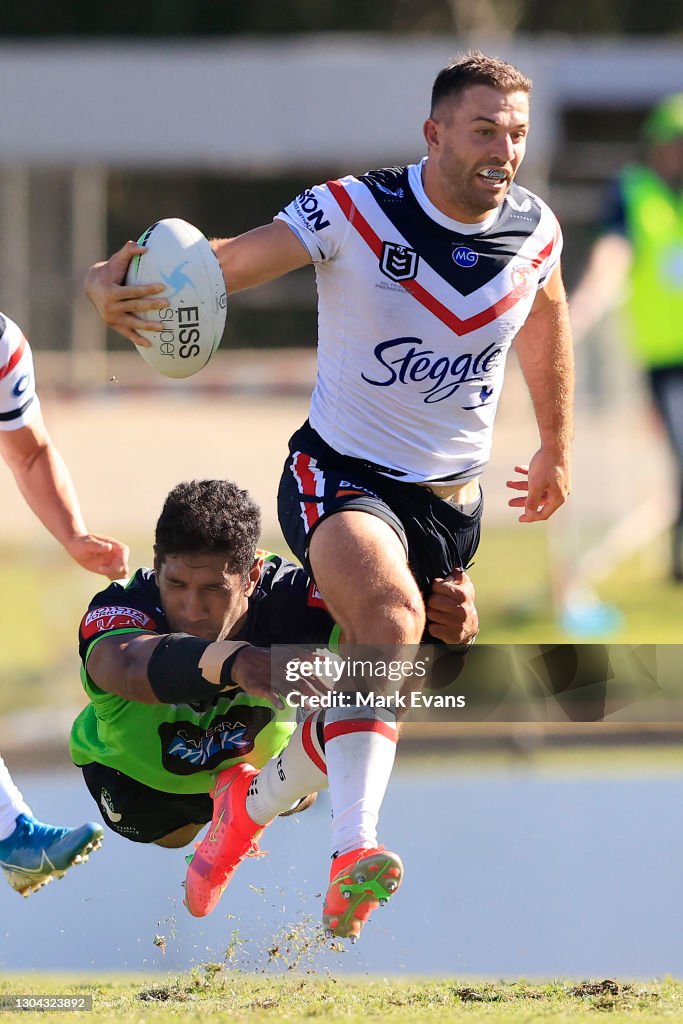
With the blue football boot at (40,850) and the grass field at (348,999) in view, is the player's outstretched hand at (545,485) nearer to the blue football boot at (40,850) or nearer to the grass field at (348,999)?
the grass field at (348,999)

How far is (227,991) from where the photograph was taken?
5.35 m

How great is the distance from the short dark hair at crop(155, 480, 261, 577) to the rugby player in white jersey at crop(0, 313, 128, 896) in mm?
201

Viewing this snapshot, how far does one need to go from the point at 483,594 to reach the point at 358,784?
818 cm

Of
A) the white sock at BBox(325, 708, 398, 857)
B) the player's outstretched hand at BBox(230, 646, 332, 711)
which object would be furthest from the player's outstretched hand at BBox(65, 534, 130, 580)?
the white sock at BBox(325, 708, 398, 857)

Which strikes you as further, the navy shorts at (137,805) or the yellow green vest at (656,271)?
the yellow green vest at (656,271)

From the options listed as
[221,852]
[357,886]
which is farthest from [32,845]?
[357,886]

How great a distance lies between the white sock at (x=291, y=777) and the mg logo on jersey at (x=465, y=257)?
4.90 ft

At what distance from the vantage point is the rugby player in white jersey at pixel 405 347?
15.9 ft

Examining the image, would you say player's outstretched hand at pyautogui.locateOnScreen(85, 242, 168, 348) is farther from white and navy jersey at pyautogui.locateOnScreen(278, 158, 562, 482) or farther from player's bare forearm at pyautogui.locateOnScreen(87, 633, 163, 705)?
player's bare forearm at pyautogui.locateOnScreen(87, 633, 163, 705)

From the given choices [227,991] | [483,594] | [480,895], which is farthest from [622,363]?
[227,991]

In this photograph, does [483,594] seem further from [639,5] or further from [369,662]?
[639,5]

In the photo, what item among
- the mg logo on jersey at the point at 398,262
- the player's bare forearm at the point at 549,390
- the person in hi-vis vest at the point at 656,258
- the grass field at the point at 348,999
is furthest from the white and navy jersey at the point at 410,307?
the person in hi-vis vest at the point at 656,258

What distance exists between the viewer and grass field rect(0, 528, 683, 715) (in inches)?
379

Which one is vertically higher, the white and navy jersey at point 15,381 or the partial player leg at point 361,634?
the white and navy jersey at point 15,381
